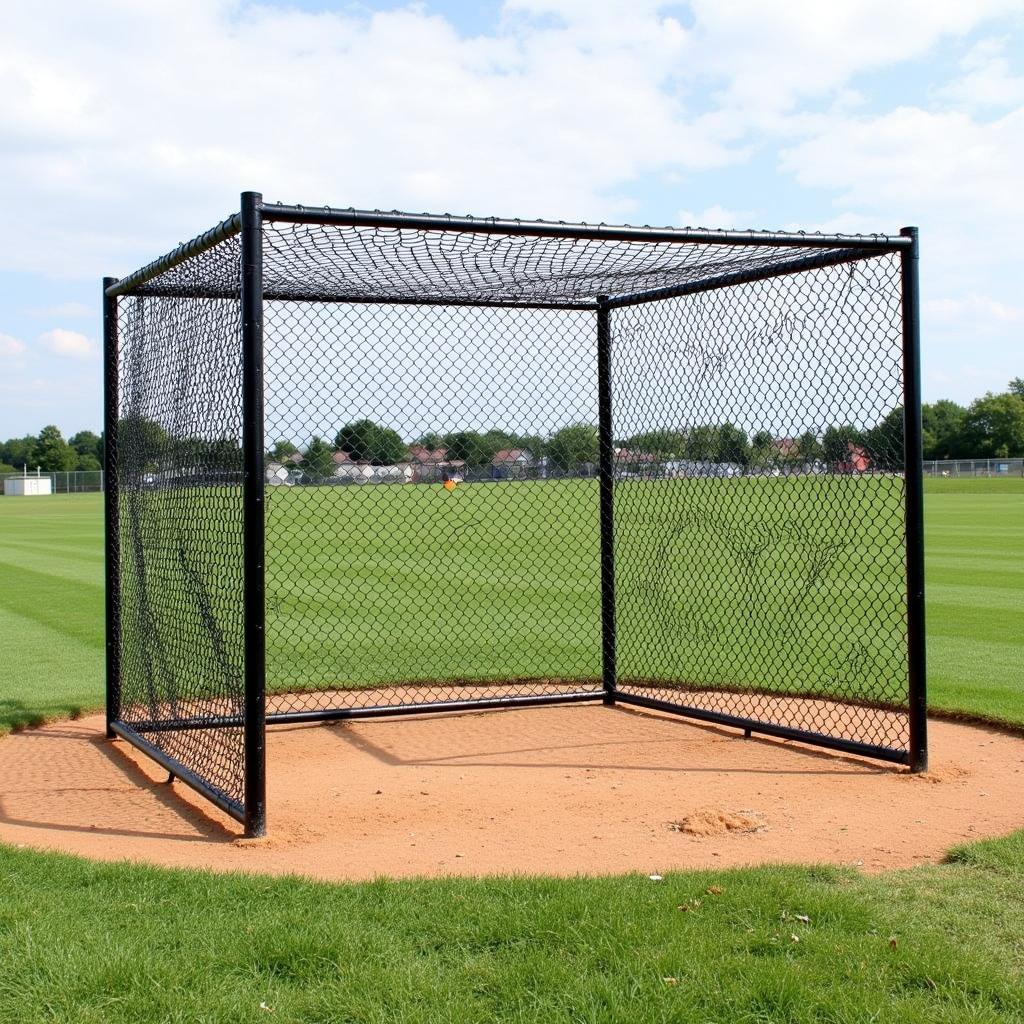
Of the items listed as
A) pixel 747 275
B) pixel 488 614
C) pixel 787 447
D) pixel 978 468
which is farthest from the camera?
pixel 978 468

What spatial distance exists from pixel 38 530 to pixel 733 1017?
34070 millimetres

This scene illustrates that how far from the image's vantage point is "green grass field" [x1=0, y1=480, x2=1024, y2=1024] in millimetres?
3184

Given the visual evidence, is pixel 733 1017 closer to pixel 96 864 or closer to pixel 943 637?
pixel 96 864

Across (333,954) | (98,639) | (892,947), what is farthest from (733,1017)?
(98,639)

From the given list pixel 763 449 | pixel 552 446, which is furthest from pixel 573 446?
pixel 763 449

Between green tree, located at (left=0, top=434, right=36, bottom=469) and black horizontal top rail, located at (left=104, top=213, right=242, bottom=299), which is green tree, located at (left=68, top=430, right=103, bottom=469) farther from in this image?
black horizontal top rail, located at (left=104, top=213, right=242, bottom=299)

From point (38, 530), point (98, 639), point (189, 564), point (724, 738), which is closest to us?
point (189, 564)

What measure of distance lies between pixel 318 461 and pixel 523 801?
3793mm

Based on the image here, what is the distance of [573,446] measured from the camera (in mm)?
9734

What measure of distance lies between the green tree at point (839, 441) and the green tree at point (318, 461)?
11.2 feet

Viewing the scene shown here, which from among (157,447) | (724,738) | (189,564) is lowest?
(724,738)

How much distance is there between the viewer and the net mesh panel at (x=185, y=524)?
540 centimetres

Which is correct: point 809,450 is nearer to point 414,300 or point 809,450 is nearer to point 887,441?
point 887,441

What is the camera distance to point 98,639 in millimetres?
11625
